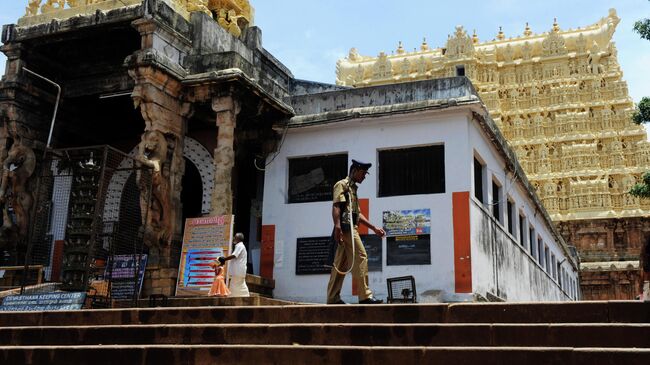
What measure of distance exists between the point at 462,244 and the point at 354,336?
26.0ft

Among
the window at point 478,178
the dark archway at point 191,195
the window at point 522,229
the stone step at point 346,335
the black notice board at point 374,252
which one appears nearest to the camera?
the stone step at point 346,335

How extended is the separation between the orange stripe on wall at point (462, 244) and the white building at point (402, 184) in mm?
21

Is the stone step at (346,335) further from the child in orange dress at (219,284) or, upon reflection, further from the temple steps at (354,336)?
the child in orange dress at (219,284)

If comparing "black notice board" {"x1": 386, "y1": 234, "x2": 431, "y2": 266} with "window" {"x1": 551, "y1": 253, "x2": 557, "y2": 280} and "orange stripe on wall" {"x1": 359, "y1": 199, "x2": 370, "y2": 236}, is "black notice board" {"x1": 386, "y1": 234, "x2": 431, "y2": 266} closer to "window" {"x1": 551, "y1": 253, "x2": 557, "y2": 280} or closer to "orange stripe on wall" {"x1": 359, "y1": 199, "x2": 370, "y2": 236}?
"orange stripe on wall" {"x1": 359, "y1": 199, "x2": 370, "y2": 236}

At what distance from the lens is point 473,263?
14.8 meters

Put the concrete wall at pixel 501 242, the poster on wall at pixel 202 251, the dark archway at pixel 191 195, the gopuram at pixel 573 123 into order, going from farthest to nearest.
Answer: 1. the gopuram at pixel 573 123
2. the dark archway at pixel 191 195
3. the concrete wall at pixel 501 242
4. the poster on wall at pixel 202 251

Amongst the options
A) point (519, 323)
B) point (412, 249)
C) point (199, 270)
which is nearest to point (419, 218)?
point (412, 249)

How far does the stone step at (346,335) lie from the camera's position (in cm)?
645

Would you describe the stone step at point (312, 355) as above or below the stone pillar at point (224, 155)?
below

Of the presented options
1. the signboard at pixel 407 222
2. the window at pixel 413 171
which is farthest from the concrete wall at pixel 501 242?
the signboard at pixel 407 222

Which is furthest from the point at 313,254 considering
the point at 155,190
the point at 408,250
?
the point at 155,190

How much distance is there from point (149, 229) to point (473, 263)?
702cm

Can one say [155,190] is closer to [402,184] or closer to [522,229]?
[402,184]

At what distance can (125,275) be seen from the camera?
15359mm
